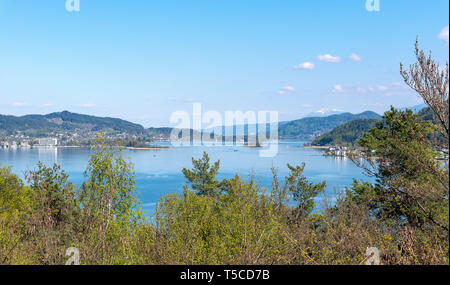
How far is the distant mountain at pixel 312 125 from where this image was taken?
350 ft

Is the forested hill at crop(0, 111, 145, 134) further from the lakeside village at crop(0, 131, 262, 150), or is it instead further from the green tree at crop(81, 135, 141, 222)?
the green tree at crop(81, 135, 141, 222)

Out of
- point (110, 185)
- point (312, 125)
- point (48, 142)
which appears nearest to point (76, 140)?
point (48, 142)

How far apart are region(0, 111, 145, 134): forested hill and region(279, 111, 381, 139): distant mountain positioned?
154 feet

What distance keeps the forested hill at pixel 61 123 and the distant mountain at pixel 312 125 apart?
4704 cm

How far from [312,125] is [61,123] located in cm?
8818

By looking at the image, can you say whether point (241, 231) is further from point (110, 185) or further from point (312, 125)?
point (312, 125)

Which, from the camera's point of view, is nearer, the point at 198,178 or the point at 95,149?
the point at 95,149

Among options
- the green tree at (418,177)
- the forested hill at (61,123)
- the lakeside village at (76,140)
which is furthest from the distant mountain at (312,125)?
the green tree at (418,177)

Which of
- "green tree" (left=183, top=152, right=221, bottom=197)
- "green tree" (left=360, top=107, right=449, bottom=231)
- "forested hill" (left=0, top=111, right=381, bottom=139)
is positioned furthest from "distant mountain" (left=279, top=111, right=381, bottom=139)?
"green tree" (left=360, top=107, right=449, bottom=231)

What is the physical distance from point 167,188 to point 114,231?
35986mm

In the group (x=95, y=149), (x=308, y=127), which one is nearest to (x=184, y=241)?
(x=95, y=149)
